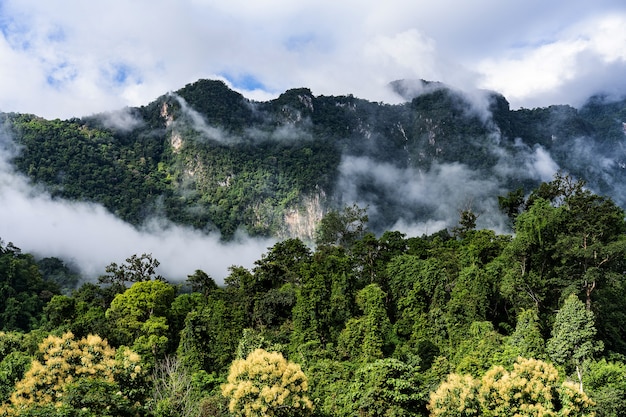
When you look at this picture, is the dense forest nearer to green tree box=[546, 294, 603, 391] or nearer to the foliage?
green tree box=[546, 294, 603, 391]

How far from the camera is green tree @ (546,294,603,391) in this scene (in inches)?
980

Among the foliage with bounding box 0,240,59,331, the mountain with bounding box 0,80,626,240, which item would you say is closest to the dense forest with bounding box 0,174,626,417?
the foliage with bounding box 0,240,59,331

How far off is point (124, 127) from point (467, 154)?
10741 cm

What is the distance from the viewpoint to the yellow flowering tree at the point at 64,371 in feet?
66.1

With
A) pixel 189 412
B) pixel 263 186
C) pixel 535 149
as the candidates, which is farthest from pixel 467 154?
pixel 189 412

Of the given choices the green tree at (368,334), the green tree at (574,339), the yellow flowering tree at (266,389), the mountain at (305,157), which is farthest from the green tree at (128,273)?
the mountain at (305,157)

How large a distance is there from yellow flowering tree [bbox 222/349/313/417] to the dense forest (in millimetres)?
52

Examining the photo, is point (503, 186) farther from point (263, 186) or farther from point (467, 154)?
point (263, 186)

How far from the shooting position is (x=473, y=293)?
3294 cm

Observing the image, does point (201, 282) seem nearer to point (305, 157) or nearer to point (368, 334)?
point (368, 334)

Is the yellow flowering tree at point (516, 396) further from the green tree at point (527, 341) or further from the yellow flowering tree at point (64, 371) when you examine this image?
the yellow flowering tree at point (64, 371)

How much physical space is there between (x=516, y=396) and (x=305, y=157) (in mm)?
139543

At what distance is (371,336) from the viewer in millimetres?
32625

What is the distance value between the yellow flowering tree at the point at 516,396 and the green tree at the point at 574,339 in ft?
19.7
